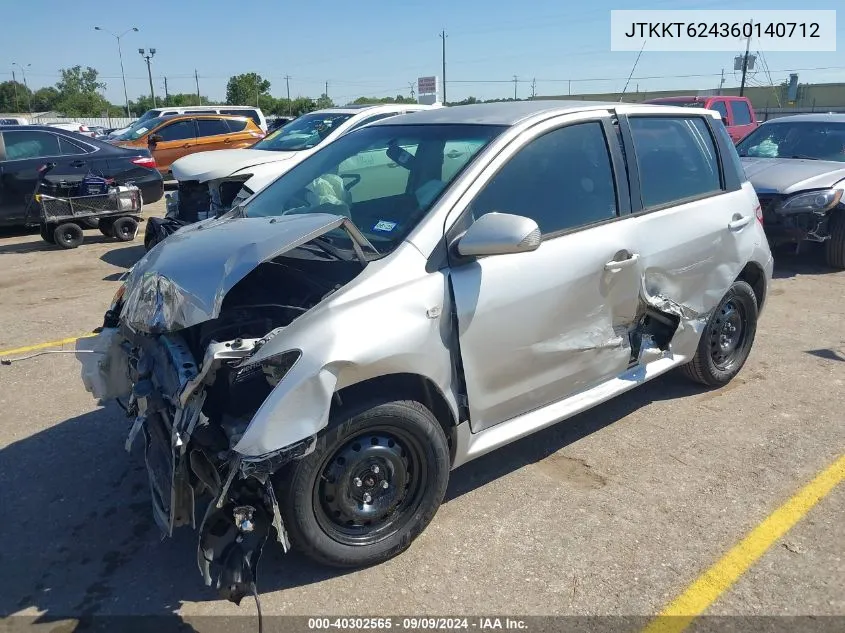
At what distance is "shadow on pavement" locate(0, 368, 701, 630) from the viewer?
9.19 ft

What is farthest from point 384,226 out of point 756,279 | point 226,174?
point 226,174

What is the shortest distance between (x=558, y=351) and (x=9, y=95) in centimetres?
11263

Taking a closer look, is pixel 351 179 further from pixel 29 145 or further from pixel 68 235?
pixel 29 145

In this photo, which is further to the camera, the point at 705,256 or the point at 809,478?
the point at 705,256

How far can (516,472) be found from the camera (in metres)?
3.70

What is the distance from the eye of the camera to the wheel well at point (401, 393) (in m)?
2.73

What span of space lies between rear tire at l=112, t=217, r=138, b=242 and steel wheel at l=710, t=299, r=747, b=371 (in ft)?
27.8

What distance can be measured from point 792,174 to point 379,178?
6.47 m

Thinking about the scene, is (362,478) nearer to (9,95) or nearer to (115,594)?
(115,594)

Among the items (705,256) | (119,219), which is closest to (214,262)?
(705,256)

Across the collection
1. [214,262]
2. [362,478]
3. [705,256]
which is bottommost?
[362,478]

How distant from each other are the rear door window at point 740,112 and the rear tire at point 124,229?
1278 cm

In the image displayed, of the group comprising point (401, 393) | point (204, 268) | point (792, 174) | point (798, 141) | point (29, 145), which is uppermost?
point (29, 145)

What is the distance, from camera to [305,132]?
30.6 feet
